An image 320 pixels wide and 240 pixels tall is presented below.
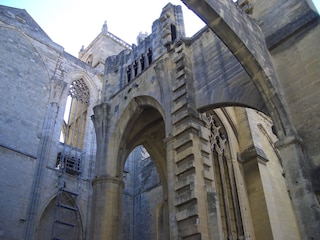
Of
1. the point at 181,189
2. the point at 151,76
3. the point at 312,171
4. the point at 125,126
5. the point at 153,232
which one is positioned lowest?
the point at 312,171

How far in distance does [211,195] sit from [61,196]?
9.52 m

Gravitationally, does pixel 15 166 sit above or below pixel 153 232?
above

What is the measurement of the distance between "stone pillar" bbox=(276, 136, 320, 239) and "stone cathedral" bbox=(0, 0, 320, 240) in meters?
0.02

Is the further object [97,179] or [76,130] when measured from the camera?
[76,130]

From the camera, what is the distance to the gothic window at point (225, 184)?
10305 mm

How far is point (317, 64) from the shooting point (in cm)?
676

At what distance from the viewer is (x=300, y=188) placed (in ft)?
18.3

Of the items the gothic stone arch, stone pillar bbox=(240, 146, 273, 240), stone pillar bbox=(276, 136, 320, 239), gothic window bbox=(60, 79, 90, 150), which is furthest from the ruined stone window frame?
stone pillar bbox=(276, 136, 320, 239)

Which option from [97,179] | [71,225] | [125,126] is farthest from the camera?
[71,225]

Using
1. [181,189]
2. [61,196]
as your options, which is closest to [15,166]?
[61,196]

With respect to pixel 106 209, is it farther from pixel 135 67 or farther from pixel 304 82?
pixel 304 82

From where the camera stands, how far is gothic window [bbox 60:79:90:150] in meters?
18.5

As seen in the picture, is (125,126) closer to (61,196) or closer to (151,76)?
(151,76)

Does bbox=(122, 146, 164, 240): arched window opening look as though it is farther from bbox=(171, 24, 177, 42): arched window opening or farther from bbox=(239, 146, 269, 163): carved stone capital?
bbox=(171, 24, 177, 42): arched window opening
